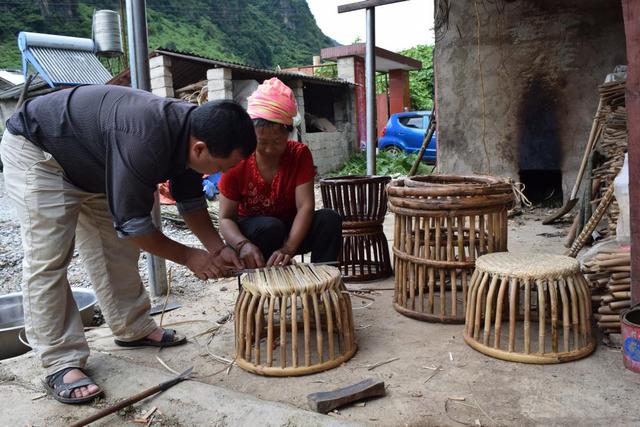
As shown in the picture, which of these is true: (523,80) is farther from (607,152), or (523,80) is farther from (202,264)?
(202,264)

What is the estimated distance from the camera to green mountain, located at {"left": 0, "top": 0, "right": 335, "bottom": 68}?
91.8 ft

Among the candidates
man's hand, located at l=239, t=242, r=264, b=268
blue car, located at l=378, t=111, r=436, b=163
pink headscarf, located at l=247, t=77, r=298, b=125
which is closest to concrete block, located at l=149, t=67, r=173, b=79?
blue car, located at l=378, t=111, r=436, b=163

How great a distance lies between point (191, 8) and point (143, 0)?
38859 mm

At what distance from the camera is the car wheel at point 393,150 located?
14.1 meters

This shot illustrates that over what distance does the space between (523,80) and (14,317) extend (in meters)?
5.86

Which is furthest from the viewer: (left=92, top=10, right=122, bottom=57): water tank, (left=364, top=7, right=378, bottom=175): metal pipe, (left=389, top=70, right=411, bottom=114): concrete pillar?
(left=389, top=70, right=411, bottom=114): concrete pillar

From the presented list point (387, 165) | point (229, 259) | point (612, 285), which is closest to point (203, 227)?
point (229, 259)

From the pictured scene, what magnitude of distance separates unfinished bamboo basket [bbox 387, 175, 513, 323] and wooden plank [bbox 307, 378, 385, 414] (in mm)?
828

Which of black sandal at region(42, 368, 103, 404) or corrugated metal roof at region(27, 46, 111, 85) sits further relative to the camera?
corrugated metal roof at region(27, 46, 111, 85)

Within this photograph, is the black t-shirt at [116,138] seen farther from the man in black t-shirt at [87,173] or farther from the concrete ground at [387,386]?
the concrete ground at [387,386]

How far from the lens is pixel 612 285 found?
8.29 feet

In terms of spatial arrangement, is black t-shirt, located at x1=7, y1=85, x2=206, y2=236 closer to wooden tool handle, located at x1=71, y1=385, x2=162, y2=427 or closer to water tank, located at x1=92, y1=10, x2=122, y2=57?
wooden tool handle, located at x1=71, y1=385, x2=162, y2=427

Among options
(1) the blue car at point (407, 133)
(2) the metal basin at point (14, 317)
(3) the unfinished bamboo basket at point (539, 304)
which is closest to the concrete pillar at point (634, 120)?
(3) the unfinished bamboo basket at point (539, 304)

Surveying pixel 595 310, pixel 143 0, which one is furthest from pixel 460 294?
pixel 143 0
